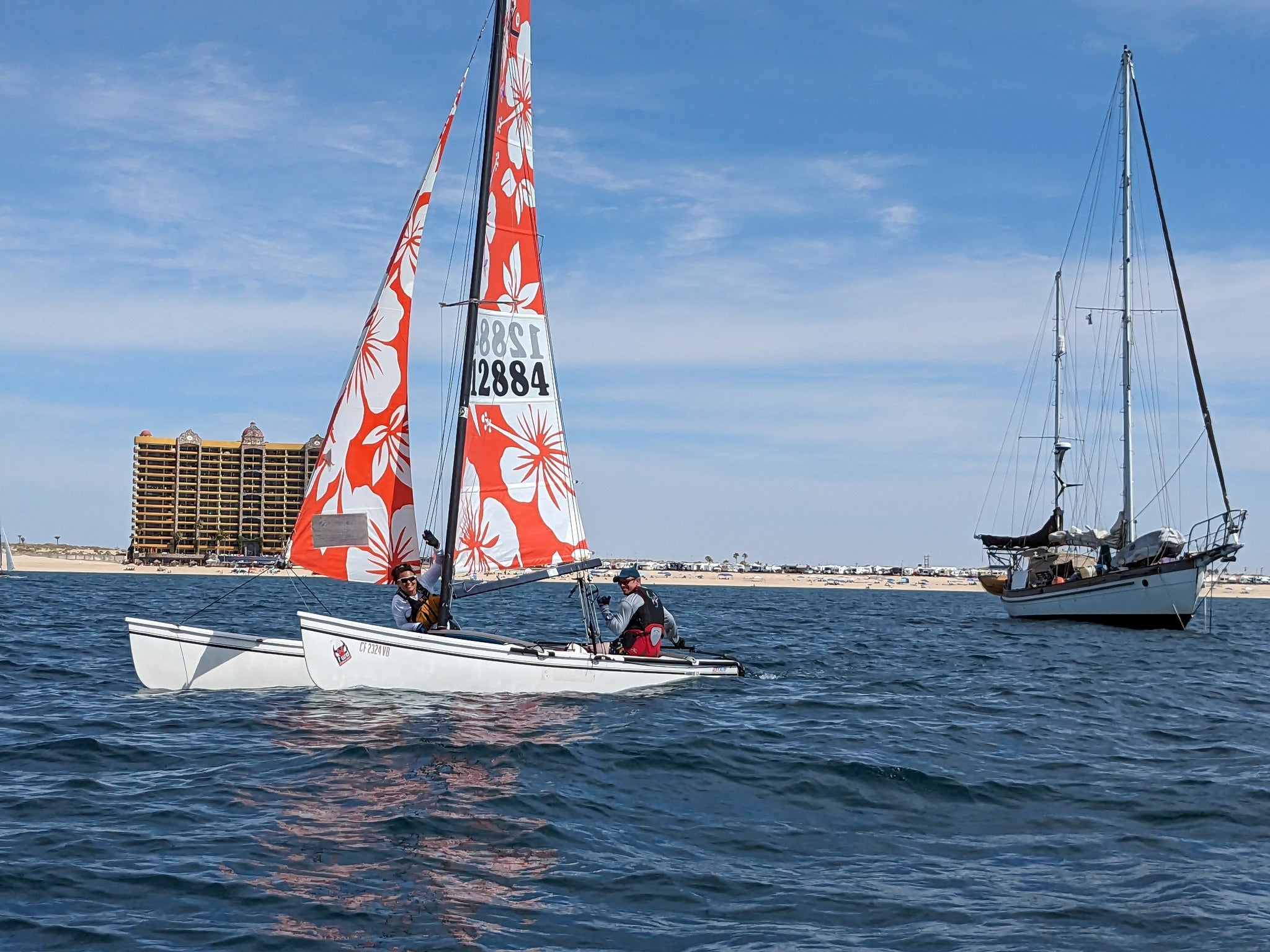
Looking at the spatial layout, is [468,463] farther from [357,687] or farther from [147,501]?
[147,501]

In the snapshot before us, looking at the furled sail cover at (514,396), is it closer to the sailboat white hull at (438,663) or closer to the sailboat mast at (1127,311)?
the sailboat white hull at (438,663)

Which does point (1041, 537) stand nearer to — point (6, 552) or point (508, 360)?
point (508, 360)

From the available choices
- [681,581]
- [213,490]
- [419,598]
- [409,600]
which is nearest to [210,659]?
[409,600]

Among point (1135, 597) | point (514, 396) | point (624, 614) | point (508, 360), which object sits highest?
point (508, 360)

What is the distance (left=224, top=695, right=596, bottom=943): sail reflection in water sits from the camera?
7012mm

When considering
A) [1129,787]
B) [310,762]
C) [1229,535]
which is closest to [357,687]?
[310,762]

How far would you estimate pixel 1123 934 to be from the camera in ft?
22.3

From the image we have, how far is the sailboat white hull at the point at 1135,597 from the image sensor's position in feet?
122

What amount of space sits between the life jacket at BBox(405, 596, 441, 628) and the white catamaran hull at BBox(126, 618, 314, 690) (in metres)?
1.74

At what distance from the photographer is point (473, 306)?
1658cm

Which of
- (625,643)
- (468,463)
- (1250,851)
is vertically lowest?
(1250,851)

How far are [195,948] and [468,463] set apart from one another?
421 inches

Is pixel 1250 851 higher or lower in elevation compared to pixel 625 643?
lower

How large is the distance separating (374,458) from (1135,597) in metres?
32.5
